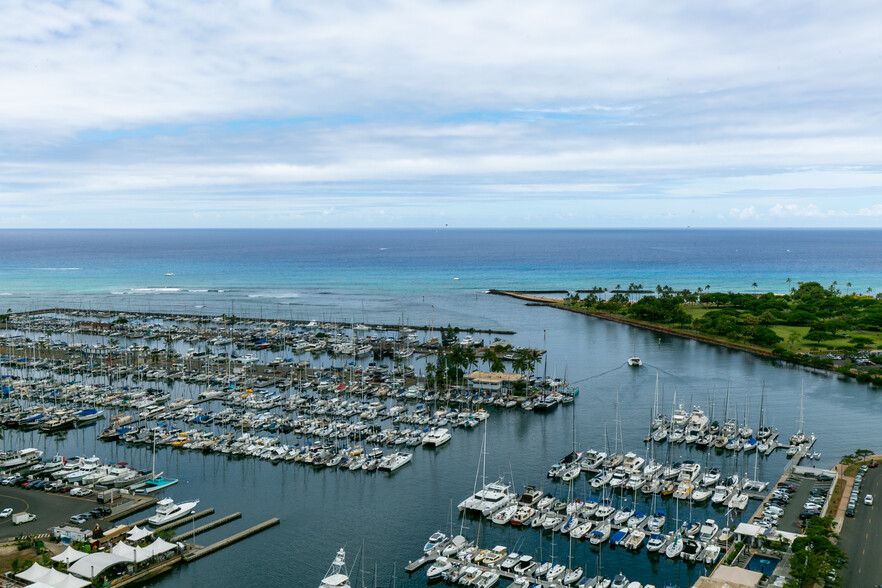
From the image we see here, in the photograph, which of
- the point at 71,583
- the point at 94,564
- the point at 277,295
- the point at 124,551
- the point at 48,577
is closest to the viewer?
the point at 71,583

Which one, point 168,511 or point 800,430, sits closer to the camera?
point 168,511

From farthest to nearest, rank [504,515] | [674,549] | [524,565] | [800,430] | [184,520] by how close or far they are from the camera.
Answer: [800,430] < [504,515] < [184,520] < [674,549] < [524,565]

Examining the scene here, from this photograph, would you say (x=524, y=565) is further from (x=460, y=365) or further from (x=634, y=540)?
(x=460, y=365)

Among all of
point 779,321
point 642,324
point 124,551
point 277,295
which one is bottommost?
point 124,551

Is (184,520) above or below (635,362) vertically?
below

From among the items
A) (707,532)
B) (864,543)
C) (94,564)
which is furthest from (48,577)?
(864,543)

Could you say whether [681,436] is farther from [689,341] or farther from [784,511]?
[689,341]

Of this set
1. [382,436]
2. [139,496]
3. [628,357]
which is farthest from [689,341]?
[139,496]
